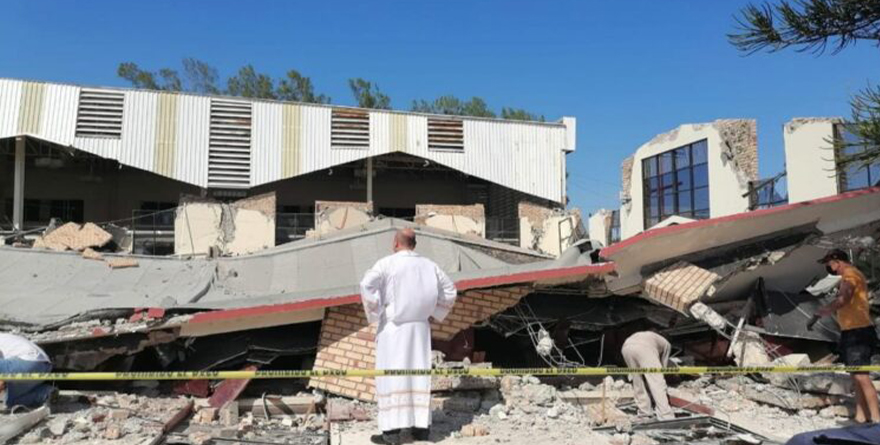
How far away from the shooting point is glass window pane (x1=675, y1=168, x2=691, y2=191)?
70.9ft

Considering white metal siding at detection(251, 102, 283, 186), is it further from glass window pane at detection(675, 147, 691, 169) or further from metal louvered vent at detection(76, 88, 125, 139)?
glass window pane at detection(675, 147, 691, 169)

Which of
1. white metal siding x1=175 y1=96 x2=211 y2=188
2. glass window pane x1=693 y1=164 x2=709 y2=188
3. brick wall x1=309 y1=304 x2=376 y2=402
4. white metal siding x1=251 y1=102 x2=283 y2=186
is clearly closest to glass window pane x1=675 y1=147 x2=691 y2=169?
glass window pane x1=693 y1=164 x2=709 y2=188

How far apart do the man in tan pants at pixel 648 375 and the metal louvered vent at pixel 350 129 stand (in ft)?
55.9

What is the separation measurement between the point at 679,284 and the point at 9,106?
20031 mm

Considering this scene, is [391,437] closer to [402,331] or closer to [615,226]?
[402,331]

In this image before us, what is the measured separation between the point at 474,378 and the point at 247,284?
15.8 ft

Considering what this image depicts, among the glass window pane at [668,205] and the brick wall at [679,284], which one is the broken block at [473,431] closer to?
the brick wall at [679,284]

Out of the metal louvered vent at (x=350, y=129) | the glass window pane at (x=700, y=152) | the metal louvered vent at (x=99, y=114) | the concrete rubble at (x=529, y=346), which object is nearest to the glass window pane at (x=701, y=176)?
the glass window pane at (x=700, y=152)

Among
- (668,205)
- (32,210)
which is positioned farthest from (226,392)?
(32,210)

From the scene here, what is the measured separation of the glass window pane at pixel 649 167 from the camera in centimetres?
2323

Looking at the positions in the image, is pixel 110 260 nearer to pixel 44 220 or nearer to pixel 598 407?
pixel 598 407

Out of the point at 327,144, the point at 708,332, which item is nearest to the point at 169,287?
the point at 708,332

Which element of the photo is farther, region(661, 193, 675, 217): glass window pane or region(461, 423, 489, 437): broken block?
region(661, 193, 675, 217): glass window pane

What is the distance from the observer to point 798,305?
729 centimetres
